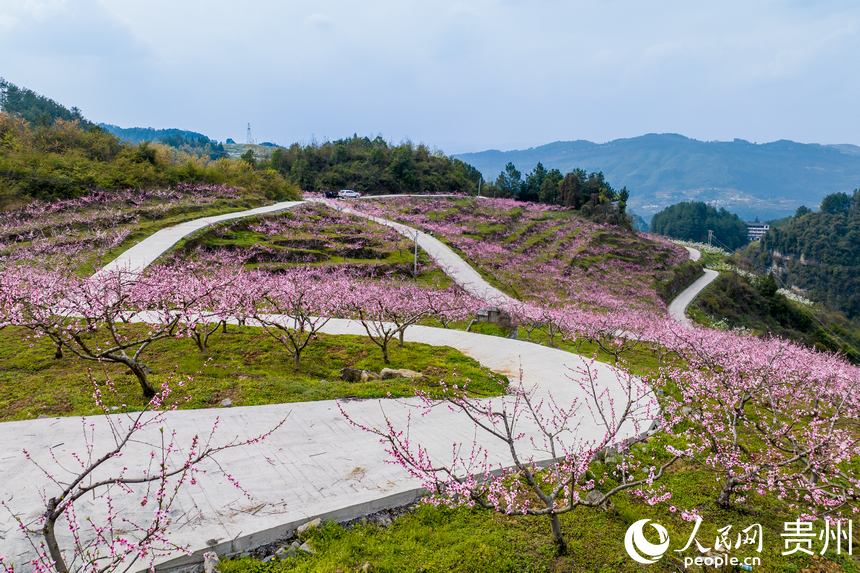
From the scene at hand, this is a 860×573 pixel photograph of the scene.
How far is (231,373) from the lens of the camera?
11711 mm

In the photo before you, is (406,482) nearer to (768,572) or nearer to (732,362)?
(768,572)

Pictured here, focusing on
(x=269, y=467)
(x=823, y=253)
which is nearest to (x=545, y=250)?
(x=269, y=467)

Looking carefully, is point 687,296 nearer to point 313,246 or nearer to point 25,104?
point 313,246

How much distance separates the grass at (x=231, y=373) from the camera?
9.46m

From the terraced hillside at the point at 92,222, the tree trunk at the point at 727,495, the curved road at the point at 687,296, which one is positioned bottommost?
the curved road at the point at 687,296

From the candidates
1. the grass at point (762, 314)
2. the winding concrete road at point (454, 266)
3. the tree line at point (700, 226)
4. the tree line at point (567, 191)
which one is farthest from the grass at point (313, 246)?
the tree line at point (700, 226)

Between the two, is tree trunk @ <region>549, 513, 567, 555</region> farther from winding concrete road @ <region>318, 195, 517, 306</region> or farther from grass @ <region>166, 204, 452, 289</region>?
grass @ <region>166, 204, 452, 289</region>

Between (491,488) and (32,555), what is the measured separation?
5060 mm

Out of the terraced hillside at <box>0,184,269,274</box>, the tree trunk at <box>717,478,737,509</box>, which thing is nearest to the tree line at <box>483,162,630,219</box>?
the terraced hillside at <box>0,184,269,274</box>

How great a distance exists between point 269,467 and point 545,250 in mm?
47072

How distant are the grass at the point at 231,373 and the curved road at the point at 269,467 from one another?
2.29ft

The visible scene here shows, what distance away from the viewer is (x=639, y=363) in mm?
18875

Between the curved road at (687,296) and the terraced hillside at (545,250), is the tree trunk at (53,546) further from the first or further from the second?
the curved road at (687,296)

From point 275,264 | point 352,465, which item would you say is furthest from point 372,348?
point 275,264
